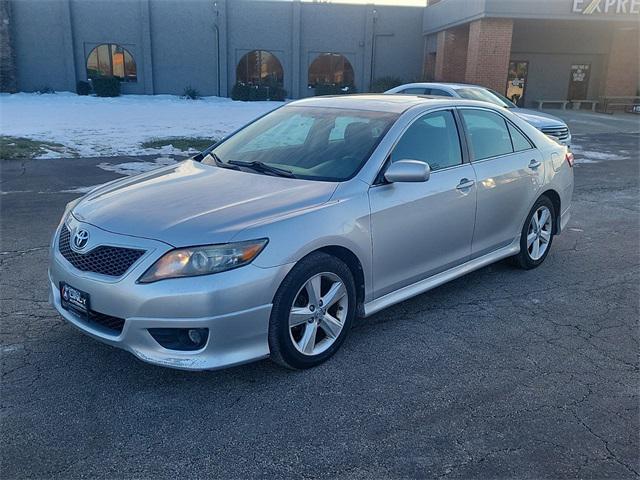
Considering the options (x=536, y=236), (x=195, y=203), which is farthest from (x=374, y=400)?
(x=536, y=236)

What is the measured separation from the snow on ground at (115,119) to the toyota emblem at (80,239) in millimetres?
9386

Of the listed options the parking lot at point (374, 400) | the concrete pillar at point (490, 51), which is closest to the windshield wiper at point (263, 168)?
the parking lot at point (374, 400)

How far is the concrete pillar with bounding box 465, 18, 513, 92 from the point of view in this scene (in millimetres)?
22891

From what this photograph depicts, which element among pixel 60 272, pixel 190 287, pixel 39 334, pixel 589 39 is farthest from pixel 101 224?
pixel 589 39

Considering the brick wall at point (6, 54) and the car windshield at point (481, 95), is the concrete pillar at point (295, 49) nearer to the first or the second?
the brick wall at point (6, 54)

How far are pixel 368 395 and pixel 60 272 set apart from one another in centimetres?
200

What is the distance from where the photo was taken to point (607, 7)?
23.1m

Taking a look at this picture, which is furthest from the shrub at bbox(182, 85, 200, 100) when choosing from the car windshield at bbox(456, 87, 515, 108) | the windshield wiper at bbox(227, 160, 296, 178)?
the windshield wiper at bbox(227, 160, 296, 178)

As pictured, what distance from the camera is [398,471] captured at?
275 cm

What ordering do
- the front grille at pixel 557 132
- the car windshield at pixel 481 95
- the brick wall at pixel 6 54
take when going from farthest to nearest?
the brick wall at pixel 6 54 < the car windshield at pixel 481 95 < the front grille at pixel 557 132

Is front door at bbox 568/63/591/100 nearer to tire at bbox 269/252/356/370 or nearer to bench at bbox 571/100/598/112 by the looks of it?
bench at bbox 571/100/598/112

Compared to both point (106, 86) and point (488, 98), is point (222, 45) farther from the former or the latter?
point (488, 98)

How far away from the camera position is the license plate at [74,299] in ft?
11.0

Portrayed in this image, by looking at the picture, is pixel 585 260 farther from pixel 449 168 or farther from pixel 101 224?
pixel 101 224
